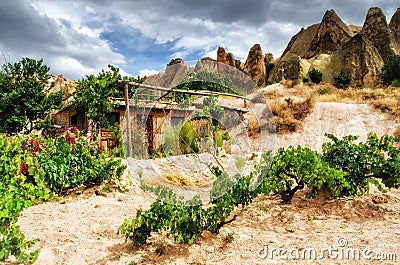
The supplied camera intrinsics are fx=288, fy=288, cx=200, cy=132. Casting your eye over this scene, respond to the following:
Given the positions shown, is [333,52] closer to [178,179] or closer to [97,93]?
[97,93]

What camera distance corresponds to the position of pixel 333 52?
30.3 m

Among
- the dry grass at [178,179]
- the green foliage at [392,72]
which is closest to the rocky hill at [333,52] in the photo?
the green foliage at [392,72]

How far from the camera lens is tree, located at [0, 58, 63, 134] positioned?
7887 millimetres

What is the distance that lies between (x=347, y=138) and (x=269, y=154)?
4.46 feet

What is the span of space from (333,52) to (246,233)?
31.9m

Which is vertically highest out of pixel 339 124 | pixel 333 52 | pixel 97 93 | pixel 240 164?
pixel 333 52

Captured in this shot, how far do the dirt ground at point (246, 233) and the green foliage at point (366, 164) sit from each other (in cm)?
24

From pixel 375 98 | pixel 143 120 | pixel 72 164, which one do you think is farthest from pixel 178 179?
pixel 375 98

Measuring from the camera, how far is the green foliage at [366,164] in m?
3.81

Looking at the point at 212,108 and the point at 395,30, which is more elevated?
the point at 395,30

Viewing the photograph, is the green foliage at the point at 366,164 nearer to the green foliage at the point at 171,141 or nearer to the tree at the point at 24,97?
the green foliage at the point at 171,141

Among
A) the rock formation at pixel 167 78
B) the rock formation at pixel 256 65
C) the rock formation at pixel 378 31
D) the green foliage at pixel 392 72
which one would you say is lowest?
the rock formation at pixel 167 78

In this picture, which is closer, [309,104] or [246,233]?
[246,233]

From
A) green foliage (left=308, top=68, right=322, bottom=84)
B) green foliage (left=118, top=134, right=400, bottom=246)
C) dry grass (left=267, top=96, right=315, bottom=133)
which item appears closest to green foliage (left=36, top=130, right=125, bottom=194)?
green foliage (left=118, top=134, right=400, bottom=246)
